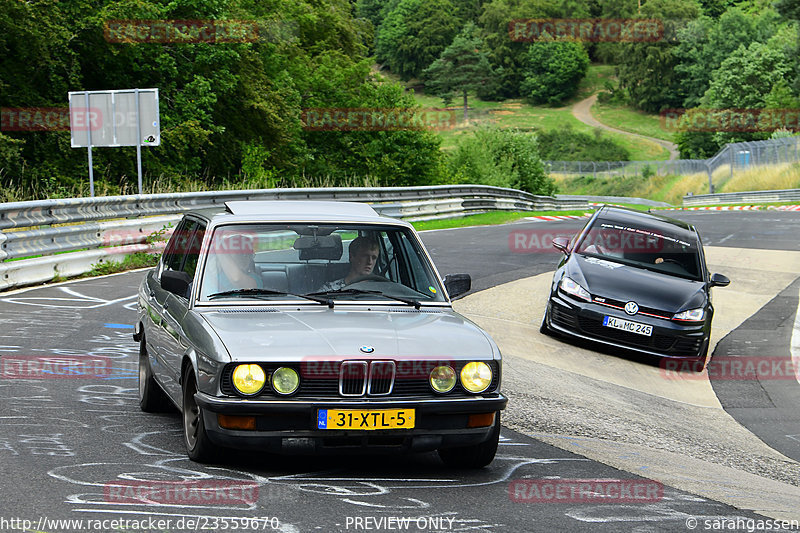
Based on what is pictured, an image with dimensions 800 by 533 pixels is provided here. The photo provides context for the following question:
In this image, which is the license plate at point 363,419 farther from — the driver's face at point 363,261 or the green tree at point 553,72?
the green tree at point 553,72

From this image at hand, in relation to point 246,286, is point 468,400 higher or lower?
lower

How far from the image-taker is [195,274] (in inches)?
252

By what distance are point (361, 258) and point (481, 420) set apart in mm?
1562

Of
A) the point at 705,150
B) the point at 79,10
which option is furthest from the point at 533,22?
the point at 79,10

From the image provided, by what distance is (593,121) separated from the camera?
494 feet

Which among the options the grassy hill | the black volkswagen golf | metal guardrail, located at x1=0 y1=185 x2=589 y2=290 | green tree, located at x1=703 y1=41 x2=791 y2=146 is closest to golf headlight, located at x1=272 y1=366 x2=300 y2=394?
the black volkswagen golf

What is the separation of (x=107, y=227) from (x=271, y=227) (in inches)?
402

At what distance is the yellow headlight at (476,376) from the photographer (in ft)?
18.3

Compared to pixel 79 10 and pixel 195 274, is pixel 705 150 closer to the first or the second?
pixel 79 10

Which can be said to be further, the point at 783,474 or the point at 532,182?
the point at 532,182

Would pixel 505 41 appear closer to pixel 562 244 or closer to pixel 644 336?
pixel 562 244

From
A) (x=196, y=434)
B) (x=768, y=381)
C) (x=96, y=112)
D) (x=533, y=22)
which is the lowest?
(x=768, y=381)

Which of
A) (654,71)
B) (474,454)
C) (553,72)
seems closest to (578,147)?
(654,71)

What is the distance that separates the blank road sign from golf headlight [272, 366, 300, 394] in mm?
15361
